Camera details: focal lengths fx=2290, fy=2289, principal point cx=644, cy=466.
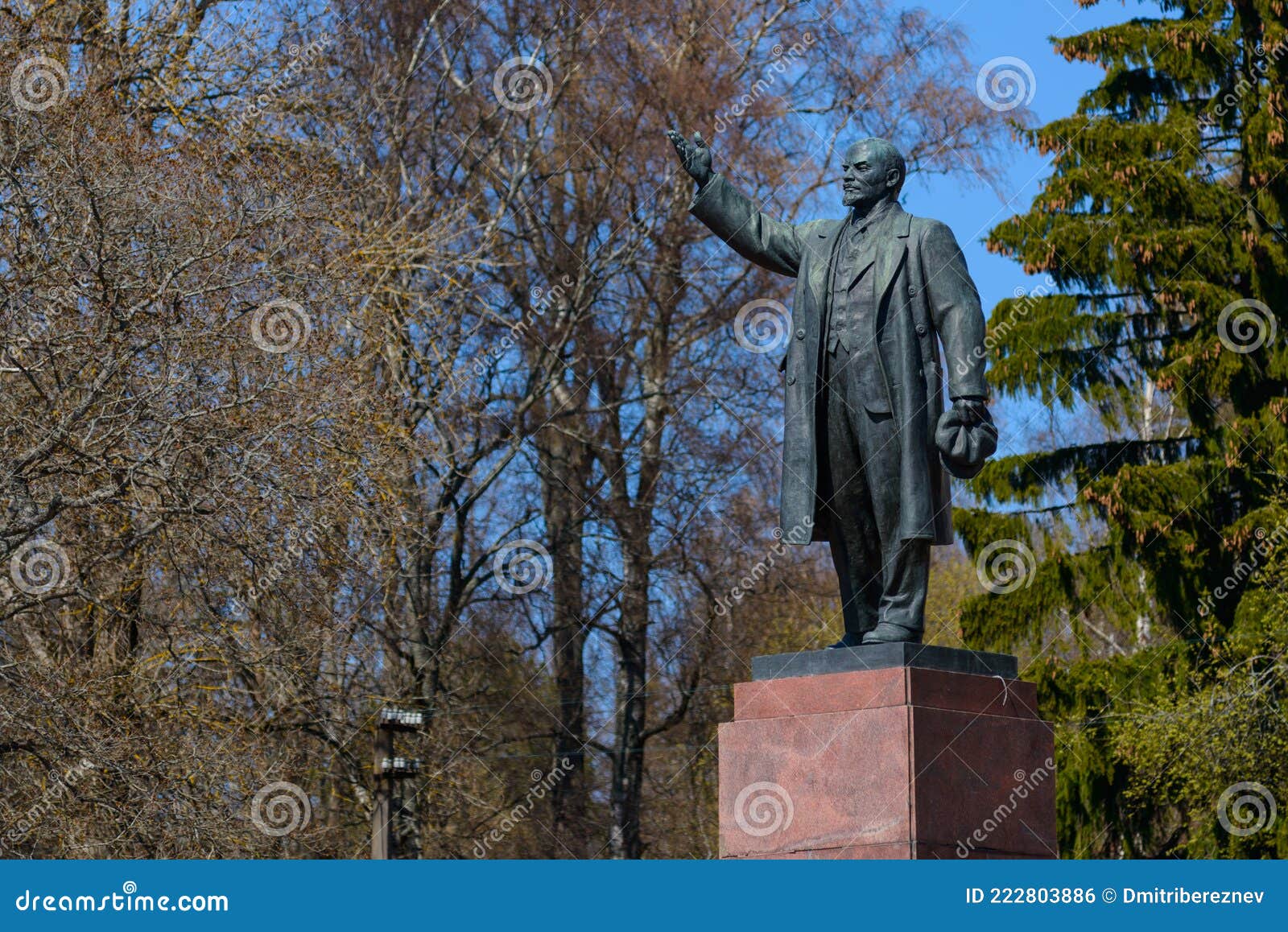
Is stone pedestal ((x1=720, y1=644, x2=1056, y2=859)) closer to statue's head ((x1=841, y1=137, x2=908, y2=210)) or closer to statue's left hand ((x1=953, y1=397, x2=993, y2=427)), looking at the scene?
statue's left hand ((x1=953, y1=397, x2=993, y2=427))

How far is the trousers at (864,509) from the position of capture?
991cm

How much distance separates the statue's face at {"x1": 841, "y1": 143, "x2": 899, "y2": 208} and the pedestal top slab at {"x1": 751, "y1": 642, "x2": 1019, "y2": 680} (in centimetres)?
208

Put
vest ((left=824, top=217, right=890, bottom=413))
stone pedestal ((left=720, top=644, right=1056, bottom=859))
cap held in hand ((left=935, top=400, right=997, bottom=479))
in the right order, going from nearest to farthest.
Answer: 1. stone pedestal ((left=720, top=644, right=1056, bottom=859))
2. cap held in hand ((left=935, top=400, right=997, bottom=479))
3. vest ((left=824, top=217, right=890, bottom=413))

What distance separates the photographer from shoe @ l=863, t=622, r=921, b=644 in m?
9.74

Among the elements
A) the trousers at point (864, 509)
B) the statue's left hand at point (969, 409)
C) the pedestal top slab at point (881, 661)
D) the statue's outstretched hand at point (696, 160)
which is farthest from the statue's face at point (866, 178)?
the pedestal top slab at point (881, 661)

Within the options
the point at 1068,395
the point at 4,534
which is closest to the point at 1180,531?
the point at 1068,395

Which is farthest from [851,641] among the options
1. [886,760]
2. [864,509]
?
[886,760]

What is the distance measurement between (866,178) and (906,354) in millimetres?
895

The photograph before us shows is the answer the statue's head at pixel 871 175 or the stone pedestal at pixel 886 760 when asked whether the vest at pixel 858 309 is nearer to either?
the statue's head at pixel 871 175

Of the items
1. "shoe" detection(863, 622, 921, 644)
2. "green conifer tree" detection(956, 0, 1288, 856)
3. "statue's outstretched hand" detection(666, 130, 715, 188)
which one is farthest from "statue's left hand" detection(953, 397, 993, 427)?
"green conifer tree" detection(956, 0, 1288, 856)

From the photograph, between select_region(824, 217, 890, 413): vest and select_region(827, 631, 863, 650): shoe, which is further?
select_region(824, 217, 890, 413): vest

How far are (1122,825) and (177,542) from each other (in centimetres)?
1039

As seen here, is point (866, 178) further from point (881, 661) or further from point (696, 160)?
point (881, 661)

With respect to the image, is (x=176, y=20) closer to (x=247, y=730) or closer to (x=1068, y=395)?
(x=247, y=730)
